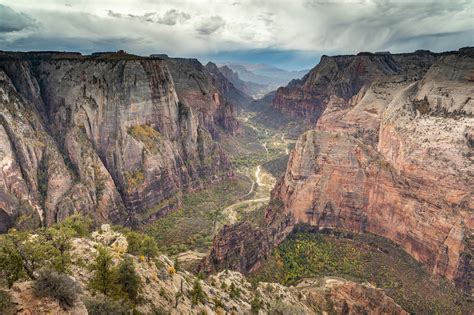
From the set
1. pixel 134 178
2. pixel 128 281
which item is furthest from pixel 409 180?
pixel 134 178

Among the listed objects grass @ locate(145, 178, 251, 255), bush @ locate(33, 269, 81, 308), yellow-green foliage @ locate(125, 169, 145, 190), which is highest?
bush @ locate(33, 269, 81, 308)

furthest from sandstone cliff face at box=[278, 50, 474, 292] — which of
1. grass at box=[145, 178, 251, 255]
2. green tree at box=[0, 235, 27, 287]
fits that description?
green tree at box=[0, 235, 27, 287]

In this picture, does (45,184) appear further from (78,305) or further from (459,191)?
(459,191)

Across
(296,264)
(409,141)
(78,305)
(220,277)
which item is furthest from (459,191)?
(78,305)

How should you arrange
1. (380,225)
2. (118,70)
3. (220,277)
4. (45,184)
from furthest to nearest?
(118,70), (45,184), (380,225), (220,277)

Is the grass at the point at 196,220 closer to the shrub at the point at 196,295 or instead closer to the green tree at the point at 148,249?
the green tree at the point at 148,249

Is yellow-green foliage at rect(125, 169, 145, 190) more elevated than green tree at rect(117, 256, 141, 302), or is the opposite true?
green tree at rect(117, 256, 141, 302)

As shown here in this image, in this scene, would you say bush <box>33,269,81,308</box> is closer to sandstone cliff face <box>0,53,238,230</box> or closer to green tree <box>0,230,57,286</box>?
green tree <box>0,230,57,286</box>

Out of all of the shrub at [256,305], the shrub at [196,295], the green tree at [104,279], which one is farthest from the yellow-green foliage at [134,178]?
the green tree at [104,279]
